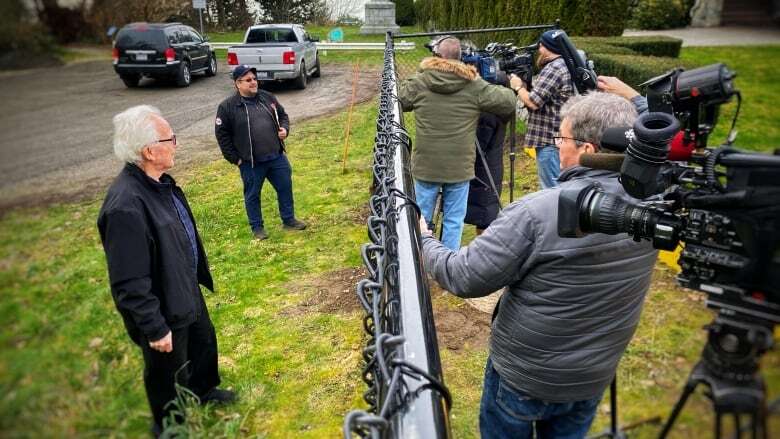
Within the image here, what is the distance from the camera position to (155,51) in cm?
147

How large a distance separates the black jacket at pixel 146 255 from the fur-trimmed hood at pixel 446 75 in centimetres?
220

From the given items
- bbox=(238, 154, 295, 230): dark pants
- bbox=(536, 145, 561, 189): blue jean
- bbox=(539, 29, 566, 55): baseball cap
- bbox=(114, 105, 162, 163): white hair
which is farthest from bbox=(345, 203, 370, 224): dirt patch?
bbox=(114, 105, 162, 163): white hair

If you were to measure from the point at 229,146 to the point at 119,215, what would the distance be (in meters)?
3.41

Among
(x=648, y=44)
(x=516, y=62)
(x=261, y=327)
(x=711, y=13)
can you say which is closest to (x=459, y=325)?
(x=261, y=327)

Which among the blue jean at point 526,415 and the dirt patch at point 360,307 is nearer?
the blue jean at point 526,415

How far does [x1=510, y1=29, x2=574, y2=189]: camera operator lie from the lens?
179 inches

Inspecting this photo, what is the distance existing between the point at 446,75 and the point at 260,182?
2.59 meters

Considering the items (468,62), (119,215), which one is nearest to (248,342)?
(119,215)

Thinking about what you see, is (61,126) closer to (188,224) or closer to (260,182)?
(188,224)

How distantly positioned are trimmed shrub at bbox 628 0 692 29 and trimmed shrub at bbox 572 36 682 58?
0.27m

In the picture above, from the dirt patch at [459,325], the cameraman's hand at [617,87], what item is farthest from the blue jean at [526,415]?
the cameraman's hand at [617,87]

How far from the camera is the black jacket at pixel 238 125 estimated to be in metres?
5.09

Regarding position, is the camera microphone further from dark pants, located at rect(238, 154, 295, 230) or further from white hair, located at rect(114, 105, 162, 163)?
dark pants, located at rect(238, 154, 295, 230)

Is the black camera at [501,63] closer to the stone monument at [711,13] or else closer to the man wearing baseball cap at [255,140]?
the stone monument at [711,13]
